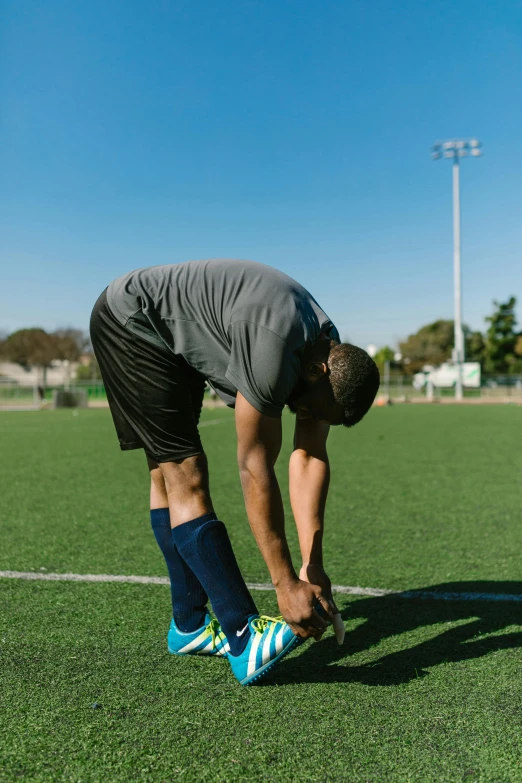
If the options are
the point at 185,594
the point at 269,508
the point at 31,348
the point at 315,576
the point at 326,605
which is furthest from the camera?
the point at 31,348

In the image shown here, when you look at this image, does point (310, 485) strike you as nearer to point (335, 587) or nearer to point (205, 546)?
point (205, 546)

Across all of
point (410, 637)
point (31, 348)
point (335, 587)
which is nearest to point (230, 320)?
point (410, 637)

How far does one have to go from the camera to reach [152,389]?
2574mm

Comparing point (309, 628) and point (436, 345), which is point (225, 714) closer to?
point (309, 628)

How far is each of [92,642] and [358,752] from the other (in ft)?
4.14

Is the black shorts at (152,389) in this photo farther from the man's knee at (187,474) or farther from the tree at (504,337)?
the tree at (504,337)

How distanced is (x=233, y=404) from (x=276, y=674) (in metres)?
0.99

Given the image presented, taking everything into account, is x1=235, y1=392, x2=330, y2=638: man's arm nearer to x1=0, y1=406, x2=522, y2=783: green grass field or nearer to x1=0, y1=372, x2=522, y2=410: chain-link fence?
x1=0, y1=406, x2=522, y2=783: green grass field

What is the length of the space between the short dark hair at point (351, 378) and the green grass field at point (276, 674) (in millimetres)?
956

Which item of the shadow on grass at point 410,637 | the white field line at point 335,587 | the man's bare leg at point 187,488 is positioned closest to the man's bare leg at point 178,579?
the man's bare leg at point 187,488

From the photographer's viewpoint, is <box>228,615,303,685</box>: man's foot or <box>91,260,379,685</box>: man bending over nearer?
<box>91,260,379,685</box>: man bending over

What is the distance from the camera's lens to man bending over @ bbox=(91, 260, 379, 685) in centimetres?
223

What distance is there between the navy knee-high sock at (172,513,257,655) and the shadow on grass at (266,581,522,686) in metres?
0.25

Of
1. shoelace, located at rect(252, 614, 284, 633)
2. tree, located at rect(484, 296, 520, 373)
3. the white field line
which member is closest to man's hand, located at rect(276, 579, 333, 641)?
shoelace, located at rect(252, 614, 284, 633)
